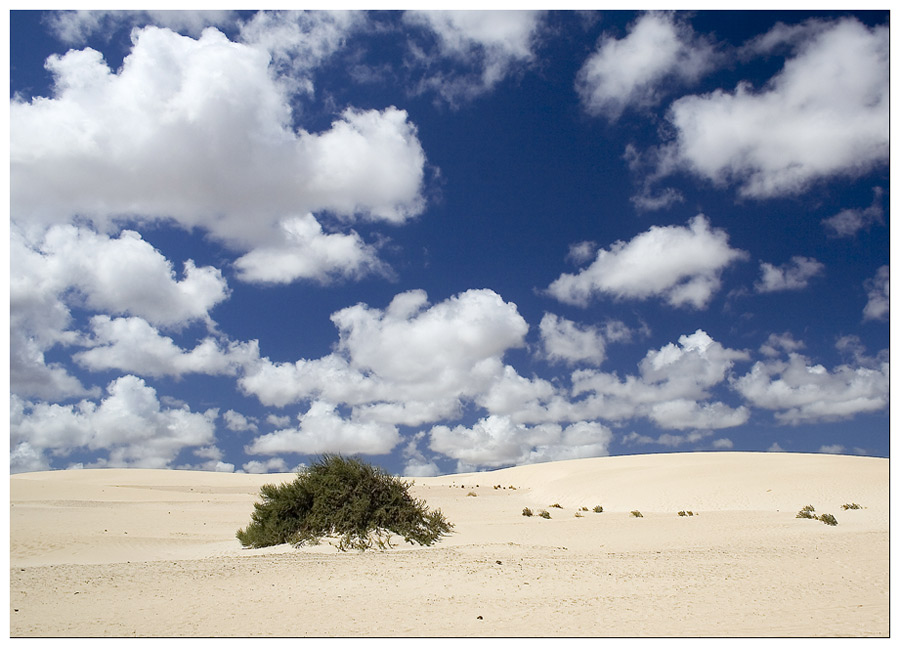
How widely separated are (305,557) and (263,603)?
5.52 metres

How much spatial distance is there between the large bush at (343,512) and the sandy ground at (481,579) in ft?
2.66

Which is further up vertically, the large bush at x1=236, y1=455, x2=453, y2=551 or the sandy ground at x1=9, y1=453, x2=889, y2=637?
the large bush at x1=236, y1=455, x2=453, y2=551

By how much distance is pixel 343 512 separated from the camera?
1805 cm

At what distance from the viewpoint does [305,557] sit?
50.9ft

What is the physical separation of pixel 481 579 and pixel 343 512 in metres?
7.19

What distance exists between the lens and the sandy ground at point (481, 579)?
8.84 m

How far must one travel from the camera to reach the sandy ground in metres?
8.84

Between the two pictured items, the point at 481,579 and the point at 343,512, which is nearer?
the point at 481,579

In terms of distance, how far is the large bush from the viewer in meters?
17.8

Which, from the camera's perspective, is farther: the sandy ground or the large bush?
the large bush

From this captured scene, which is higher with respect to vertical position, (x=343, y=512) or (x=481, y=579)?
(x=343, y=512)

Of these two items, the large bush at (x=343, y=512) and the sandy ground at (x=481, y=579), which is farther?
the large bush at (x=343, y=512)

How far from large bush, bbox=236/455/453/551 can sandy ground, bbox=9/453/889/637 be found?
0.81 metres

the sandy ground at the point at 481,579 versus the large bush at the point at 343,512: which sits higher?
the large bush at the point at 343,512
